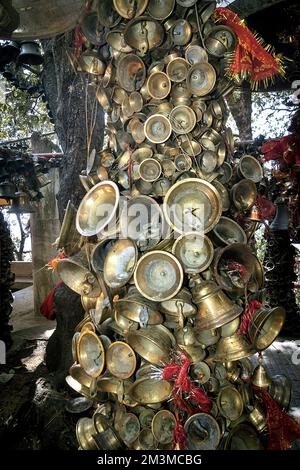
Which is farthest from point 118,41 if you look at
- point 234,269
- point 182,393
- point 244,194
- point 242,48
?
point 182,393

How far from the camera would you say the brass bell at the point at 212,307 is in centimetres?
149

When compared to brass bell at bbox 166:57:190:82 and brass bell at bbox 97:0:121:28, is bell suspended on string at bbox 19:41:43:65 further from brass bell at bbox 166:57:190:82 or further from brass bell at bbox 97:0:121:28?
brass bell at bbox 166:57:190:82

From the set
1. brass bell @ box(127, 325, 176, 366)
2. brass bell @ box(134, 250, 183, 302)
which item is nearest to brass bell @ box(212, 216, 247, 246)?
brass bell @ box(134, 250, 183, 302)

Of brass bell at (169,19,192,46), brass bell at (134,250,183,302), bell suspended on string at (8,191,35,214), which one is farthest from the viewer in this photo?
bell suspended on string at (8,191,35,214)

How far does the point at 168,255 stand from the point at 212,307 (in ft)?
0.97

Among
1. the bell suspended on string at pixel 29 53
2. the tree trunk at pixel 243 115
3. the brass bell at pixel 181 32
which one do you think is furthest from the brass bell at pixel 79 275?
the tree trunk at pixel 243 115

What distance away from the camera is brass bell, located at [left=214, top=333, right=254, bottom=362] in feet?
5.13

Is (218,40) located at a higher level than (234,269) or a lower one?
higher

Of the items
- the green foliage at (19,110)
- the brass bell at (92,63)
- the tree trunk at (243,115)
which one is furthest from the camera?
the green foliage at (19,110)

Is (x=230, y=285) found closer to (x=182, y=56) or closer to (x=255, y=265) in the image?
(x=255, y=265)

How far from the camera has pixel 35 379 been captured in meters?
5.04

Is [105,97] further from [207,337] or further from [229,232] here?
[207,337]

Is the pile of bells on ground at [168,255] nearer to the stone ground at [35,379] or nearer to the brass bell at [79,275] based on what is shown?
the brass bell at [79,275]

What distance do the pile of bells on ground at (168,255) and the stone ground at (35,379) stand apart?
203 cm
